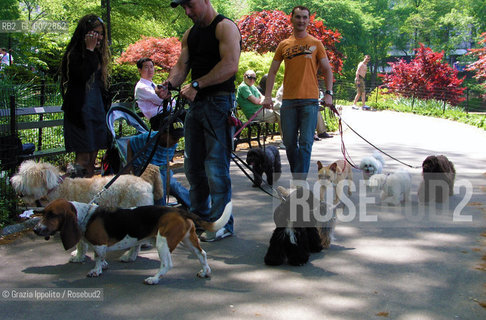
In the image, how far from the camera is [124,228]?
13.7 ft

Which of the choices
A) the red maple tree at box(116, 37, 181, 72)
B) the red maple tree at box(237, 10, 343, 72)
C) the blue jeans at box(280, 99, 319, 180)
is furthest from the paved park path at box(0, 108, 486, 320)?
the red maple tree at box(237, 10, 343, 72)

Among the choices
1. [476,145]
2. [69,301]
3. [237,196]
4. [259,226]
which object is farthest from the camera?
[476,145]

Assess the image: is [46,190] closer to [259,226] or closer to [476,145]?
[259,226]

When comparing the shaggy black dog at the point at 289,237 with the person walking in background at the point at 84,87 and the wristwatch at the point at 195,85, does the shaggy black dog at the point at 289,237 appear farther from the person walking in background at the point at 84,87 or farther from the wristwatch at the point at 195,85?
the person walking in background at the point at 84,87

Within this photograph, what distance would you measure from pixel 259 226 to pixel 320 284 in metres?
1.85

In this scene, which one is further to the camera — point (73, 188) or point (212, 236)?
point (212, 236)

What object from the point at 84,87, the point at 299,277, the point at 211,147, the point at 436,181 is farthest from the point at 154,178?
the point at 436,181

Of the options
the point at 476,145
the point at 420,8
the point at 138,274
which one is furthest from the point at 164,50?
the point at 420,8

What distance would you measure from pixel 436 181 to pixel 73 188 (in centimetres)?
510

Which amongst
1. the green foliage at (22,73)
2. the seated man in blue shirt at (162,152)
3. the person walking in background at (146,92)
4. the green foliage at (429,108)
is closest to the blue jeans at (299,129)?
the seated man in blue shirt at (162,152)

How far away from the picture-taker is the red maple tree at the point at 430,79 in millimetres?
25375

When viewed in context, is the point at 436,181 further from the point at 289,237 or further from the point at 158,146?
the point at 158,146

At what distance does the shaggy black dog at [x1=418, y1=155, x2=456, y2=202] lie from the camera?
7.21 m

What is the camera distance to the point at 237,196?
292 inches
